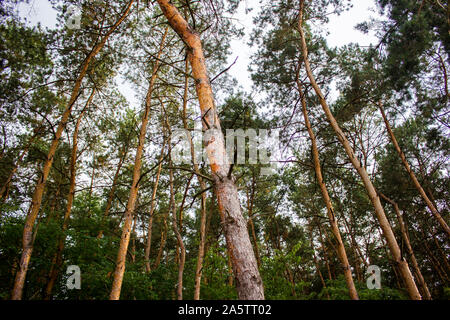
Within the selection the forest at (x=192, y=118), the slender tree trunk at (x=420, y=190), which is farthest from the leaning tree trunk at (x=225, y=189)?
the slender tree trunk at (x=420, y=190)

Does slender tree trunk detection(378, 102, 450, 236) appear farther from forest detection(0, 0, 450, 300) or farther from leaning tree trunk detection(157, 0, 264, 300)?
leaning tree trunk detection(157, 0, 264, 300)

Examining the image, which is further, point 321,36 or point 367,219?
point 367,219

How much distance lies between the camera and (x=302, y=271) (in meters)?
19.9

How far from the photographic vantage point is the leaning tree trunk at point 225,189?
5.90 ft

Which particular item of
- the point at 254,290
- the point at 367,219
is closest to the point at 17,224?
the point at 254,290

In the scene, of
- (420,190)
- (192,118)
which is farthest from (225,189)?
(420,190)

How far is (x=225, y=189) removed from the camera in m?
2.17

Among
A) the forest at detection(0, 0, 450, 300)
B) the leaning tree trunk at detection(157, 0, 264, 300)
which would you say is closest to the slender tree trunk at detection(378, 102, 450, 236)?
the forest at detection(0, 0, 450, 300)

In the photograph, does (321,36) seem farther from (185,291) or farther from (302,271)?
(302,271)

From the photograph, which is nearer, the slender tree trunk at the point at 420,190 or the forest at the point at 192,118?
the forest at the point at 192,118

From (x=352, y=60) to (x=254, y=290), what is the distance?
7.95 m

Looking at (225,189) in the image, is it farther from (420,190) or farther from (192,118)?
(420,190)

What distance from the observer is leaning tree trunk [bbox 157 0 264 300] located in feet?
5.90

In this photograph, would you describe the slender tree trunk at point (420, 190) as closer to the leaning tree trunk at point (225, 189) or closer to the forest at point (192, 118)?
the forest at point (192, 118)
